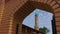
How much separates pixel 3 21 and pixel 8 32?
0.34 m

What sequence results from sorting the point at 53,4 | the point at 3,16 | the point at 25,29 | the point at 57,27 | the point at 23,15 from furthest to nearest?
the point at 25,29, the point at 23,15, the point at 3,16, the point at 53,4, the point at 57,27

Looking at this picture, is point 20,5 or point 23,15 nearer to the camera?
point 20,5

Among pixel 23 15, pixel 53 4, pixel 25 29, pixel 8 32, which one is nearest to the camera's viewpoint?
pixel 53 4

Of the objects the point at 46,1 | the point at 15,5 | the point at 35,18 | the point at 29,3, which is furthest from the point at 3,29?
the point at 35,18

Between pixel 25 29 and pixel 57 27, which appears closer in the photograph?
pixel 57 27

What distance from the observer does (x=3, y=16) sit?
3164 mm

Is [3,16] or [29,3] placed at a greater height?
[29,3]

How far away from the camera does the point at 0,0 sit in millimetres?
3354

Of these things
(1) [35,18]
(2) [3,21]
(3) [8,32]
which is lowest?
(3) [8,32]

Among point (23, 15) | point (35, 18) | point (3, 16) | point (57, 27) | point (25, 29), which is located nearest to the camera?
point (57, 27)

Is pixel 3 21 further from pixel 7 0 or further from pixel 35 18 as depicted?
pixel 35 18

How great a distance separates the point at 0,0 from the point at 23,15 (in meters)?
0.71

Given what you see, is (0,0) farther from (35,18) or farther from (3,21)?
(35,18)

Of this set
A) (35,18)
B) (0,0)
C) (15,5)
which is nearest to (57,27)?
(15,5)
